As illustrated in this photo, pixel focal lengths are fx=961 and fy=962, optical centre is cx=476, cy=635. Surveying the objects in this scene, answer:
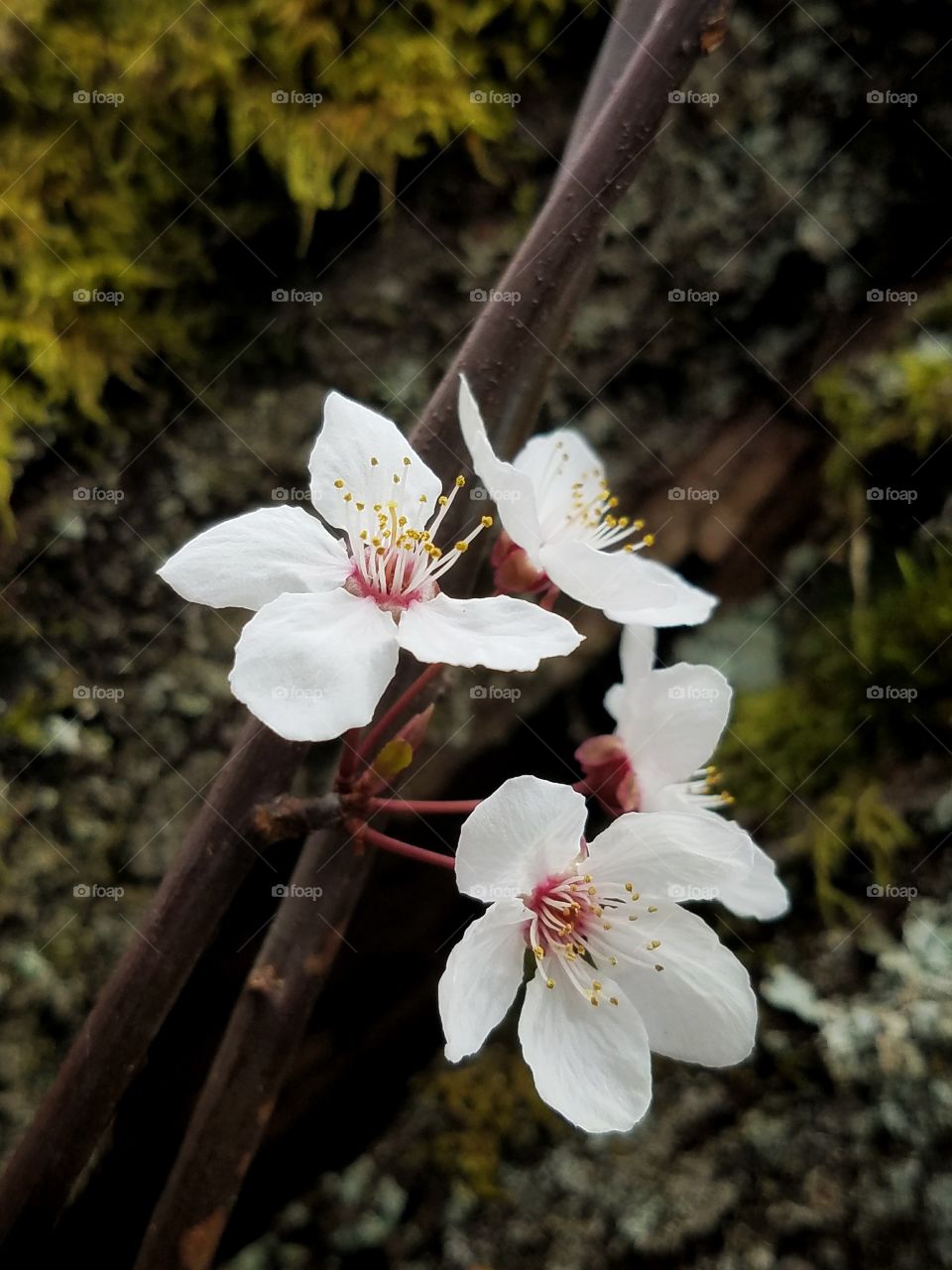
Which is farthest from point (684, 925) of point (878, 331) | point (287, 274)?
point (878, 331)

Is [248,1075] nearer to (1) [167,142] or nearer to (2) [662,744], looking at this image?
(2) [662,744]

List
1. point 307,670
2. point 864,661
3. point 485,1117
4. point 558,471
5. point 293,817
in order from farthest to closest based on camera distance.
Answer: point 864,661 → point 485,1117 → point 558,471 → point 293,817 → point 307,670

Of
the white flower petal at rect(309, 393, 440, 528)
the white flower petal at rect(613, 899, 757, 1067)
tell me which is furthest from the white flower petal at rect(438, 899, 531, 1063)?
the white flower petal at rect(309, 393, 440, 528)

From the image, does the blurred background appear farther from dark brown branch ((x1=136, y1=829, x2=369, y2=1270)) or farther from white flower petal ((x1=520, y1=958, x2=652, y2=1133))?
white flower petal ((x1=520, y1=958, x2=652, y2=1133))

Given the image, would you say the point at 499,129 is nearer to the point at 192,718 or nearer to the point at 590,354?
the point at 590,354

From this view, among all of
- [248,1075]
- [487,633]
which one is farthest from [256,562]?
[248,1075]
